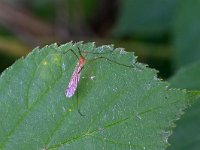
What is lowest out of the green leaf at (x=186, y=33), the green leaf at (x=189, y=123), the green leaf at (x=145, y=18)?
the green leaf at (x=189, y=123)

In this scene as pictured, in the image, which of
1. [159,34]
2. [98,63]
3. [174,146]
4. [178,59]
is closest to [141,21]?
[159,34]

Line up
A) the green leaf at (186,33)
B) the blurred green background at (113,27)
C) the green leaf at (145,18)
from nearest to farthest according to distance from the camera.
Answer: the green leaf at (186,33), the blurred green background at (113,27), the green leaf at (145,18)

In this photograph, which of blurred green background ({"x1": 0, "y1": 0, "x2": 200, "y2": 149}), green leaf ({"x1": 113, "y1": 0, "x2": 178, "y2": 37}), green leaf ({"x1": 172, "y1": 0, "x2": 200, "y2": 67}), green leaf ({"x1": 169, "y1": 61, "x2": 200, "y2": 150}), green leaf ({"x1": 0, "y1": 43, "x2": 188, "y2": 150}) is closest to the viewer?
green leaf ({"x1": 0, "y1": 43, "x2": 188, "y2": 150})

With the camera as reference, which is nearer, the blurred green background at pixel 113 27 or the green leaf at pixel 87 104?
the green leaf at pixel 87 104

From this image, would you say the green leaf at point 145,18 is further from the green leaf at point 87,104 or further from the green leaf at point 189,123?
the green leaf at point 87,104

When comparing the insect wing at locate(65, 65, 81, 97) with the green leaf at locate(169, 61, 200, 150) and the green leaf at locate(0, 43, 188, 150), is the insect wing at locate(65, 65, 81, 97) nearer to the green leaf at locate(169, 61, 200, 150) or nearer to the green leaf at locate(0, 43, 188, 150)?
the green leaf at locate(0, 43, 188, 150)

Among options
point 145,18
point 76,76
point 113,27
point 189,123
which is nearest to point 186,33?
point 145,18

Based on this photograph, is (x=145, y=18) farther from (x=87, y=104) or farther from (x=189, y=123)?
(x=87, y=104)

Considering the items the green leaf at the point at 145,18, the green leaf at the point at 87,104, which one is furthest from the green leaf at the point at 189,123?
the green leaf at the point at 145,18

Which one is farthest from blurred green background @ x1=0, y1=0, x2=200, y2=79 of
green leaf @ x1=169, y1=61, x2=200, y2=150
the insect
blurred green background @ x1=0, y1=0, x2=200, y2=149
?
the insect

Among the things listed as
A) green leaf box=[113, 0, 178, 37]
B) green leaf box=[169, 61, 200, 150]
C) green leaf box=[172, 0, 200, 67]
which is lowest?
green leaf box=[169, 61, 200, 150]
